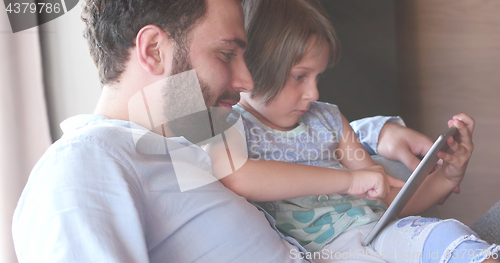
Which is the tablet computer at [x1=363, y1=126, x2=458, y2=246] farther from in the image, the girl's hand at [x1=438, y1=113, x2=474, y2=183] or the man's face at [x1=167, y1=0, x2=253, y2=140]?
the man's face at [x1=167, y1=0, x2=253, y2=140]

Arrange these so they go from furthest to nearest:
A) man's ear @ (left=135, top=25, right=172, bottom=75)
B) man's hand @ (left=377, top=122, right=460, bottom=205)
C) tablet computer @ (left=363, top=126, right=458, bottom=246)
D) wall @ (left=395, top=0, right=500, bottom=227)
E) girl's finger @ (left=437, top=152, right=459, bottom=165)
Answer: wall @ (left=395, top=0, right=500, bottom=227) → man's hand @ (left=377, top=122, right=460, bottom=205) → girl's finger @ (left=437, top=152, right=459, bottom=165) → tablet computer @ (left=363, top=126, right=458, bottom=246) → man's ear @ (left=135, top=25, right=172, bottom=75)

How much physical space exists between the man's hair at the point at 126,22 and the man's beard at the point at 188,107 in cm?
4

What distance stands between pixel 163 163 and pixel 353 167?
64cm

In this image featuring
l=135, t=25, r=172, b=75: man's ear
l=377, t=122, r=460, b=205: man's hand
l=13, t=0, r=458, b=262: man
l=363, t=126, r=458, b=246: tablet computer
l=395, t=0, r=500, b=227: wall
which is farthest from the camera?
l=395, t=0, r=500, b=227: wall

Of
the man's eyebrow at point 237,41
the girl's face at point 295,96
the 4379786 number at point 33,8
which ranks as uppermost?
the 4379786 number at point 33,8

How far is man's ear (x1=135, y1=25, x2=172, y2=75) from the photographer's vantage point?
25.8 inches

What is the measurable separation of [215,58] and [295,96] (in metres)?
0.37

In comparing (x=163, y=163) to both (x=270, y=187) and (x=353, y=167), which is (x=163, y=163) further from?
(x=353, y=167)

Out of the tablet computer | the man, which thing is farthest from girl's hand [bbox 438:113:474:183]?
the man

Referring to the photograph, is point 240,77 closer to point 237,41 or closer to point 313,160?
point 237,41

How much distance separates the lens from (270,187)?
0.76 meters

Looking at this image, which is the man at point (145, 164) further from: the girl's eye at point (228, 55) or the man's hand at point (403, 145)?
the man's hand at point (403, 145)

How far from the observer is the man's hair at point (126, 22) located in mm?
663

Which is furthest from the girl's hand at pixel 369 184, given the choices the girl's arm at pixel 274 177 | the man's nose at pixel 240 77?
the man's nose at pixel 240 77
